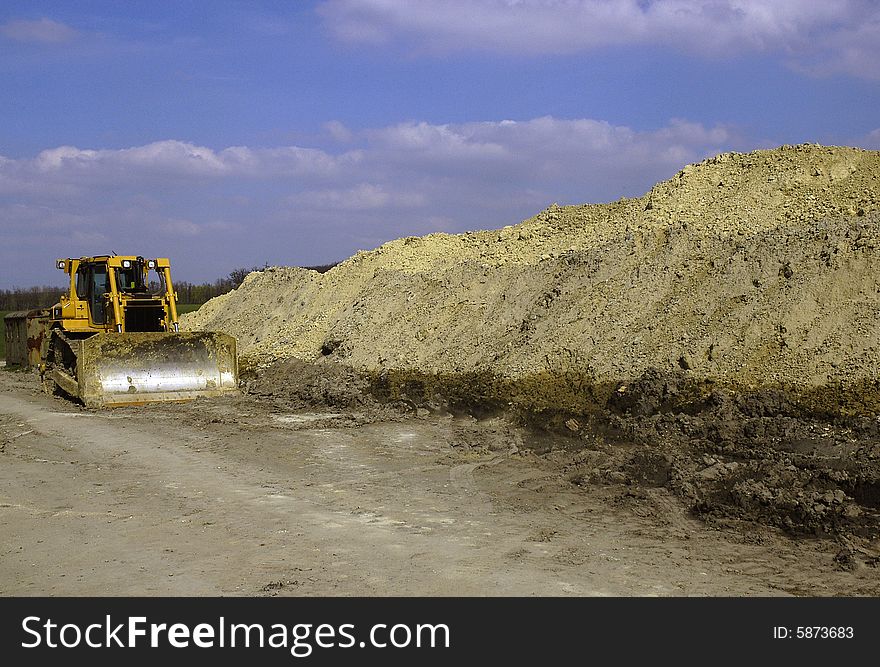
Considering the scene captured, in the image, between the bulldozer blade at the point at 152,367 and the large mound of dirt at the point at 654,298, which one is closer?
the large mound of dirt at the point at 654,298

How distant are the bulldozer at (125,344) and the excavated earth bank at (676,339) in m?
1.50

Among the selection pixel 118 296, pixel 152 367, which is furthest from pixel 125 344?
pixel 118 296

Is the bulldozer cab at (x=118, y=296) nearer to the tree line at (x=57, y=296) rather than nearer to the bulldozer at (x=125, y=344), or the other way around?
the bulldozer at (x=125, y=344)

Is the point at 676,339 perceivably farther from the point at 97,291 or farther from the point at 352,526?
the point at 97,291

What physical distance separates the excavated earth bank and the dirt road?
2.32ft

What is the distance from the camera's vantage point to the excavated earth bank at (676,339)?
30.0 feet

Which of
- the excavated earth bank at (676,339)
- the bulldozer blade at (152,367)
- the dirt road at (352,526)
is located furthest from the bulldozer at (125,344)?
the dirt road at (352,526)

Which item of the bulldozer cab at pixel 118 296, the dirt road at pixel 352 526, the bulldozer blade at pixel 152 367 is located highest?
the bulldozer cab at pixel 118 296

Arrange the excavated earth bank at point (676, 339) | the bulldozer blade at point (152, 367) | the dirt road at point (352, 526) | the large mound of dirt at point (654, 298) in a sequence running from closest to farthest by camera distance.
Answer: the dirt road at point (352, 526)
the excavated earth bank at point (676, 339)
the large mound of dirt at point (654, 298)
the bulldozer blade at point (152, 367)

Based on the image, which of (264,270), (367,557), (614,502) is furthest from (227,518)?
(264,270)

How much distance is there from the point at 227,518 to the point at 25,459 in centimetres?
411

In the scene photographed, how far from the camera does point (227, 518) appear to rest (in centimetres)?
763

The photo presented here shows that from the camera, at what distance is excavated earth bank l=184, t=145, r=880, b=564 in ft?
30.0

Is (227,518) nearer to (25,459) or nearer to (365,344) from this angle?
(25,459)
